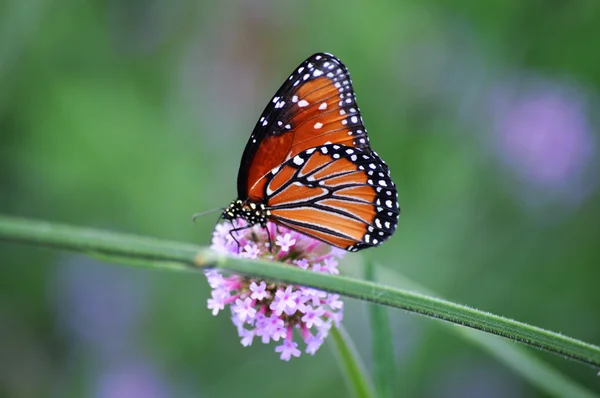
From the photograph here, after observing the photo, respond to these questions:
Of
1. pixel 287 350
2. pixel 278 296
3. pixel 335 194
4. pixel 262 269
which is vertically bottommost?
pixel 287 350

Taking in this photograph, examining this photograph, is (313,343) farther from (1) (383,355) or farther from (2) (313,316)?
(1) (383,355)

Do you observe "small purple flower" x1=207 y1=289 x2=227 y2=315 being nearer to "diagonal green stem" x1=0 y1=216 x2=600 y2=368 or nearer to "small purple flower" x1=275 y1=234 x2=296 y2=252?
"small purple flower" x1=275 y1=234 x2=296 y2=252

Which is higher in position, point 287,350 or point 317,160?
point 317,160

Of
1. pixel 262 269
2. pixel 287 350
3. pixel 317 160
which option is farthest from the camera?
pixel 317 160

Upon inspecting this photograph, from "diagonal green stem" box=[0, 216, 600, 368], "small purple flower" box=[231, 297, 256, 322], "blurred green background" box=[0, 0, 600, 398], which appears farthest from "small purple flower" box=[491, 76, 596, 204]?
"diagonal green stem" box=[0, 216, 600, 368]

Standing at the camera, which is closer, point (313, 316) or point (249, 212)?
point (313, 316)

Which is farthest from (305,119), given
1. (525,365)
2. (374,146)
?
(374,146)

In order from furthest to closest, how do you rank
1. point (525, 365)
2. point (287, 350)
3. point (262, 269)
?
point (525, 365), point (287, 350), point (262, 269)
